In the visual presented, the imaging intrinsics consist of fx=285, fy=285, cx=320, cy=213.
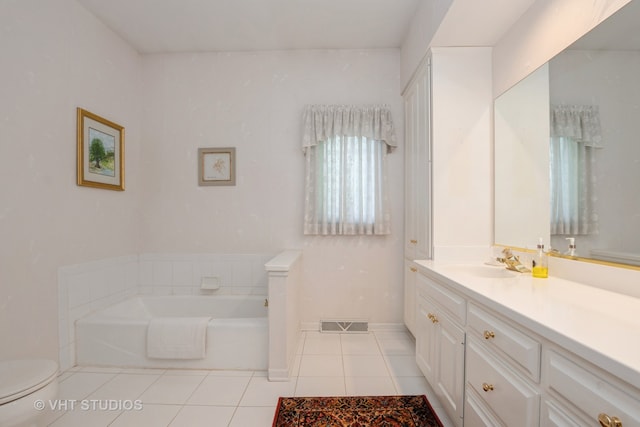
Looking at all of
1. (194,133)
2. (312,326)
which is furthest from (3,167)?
(312,326)

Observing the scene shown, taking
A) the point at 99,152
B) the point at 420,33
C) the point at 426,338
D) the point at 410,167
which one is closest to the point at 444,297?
the point at 426,338

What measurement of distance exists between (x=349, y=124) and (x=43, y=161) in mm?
2353

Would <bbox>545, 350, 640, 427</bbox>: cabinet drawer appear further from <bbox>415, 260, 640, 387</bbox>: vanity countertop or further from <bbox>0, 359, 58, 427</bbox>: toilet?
<bbox>0, 359, 58, 427</bbox>: toilet

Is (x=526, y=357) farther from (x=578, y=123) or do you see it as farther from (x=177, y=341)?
(x=177, y=341)

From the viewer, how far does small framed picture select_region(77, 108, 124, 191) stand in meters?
2.21

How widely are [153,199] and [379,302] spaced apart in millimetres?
2515

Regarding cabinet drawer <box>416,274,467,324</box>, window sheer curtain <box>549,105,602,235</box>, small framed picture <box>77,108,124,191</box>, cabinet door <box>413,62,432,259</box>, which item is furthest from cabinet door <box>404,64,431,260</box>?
small framed picture <box>77,108,124,191</box>

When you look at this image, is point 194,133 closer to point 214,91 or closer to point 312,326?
point 214,91

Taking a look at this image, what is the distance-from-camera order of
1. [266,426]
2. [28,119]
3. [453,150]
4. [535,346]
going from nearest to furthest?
[535,346] → [266,426] → [28,119] → [453,150]

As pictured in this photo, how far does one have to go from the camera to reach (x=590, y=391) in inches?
27.6

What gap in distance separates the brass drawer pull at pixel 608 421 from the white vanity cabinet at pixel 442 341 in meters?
0.67

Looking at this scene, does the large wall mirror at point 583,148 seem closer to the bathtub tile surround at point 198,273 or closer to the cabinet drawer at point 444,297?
the cabinet drawer at point 444,297

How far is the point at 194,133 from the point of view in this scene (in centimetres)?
290

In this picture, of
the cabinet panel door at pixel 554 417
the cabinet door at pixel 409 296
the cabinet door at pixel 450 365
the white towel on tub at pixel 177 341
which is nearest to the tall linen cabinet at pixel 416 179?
the cabinet door at pixel 409 296
